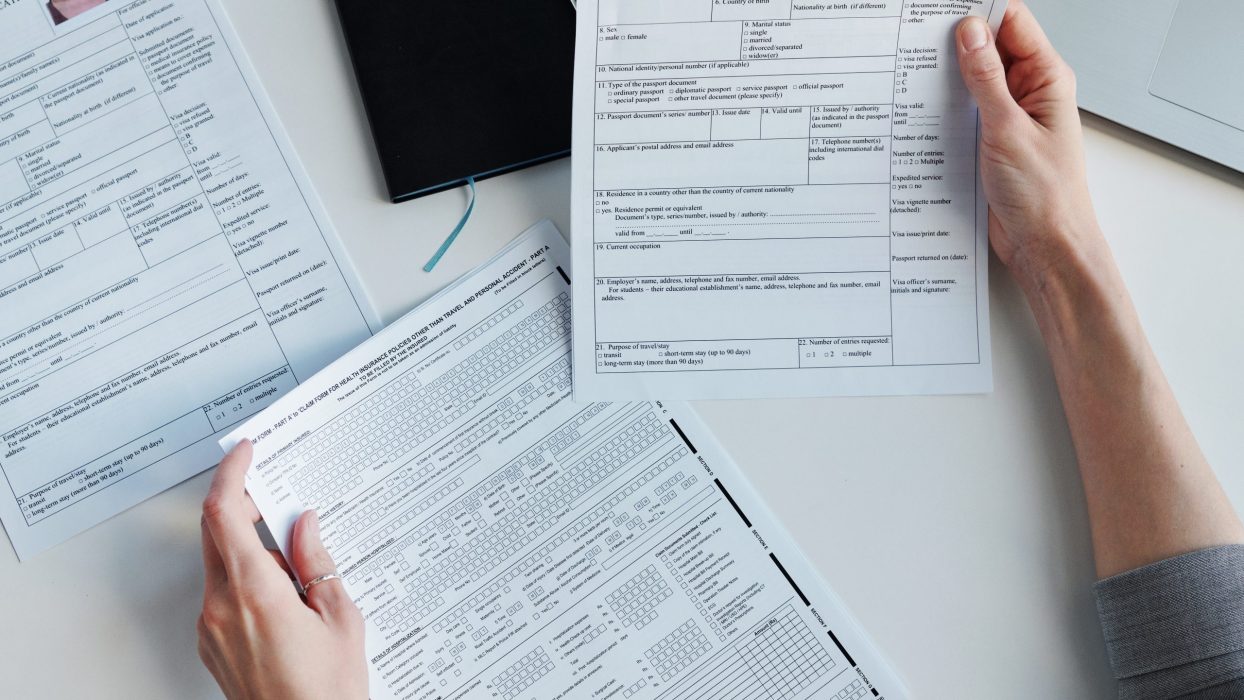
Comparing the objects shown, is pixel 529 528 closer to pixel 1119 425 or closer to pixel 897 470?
pixel 897 470

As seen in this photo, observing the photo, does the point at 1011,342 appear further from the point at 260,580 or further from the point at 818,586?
the point at 260,580

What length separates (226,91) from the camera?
0.85 metres

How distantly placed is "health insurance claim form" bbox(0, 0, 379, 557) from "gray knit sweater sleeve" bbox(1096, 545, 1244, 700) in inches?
27.3

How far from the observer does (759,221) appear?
0.82 meters

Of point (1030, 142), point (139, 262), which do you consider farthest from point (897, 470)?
point (139, 262)

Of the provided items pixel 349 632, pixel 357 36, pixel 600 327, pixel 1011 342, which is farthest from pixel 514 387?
pixel 1011 342

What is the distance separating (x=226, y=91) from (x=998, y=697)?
87cm

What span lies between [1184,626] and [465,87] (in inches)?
29.4

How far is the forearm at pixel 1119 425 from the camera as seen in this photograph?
2.50 feet

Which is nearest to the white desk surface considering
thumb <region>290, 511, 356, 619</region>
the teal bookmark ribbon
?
the teal bookmark ribbon

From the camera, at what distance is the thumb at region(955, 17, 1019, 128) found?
78 cm

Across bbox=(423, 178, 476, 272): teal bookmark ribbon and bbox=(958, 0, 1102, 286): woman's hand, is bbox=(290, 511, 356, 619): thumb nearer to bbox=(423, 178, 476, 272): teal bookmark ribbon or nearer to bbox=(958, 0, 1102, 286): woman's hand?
bbox=(423, 178, 476, 272): teal bookmark ribbon

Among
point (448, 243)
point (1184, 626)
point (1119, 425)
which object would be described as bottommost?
point (1184, 626)

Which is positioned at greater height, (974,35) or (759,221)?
(974,35)
